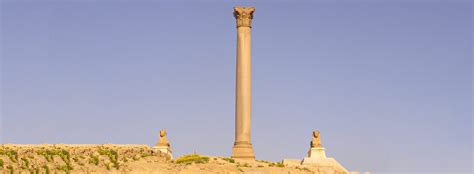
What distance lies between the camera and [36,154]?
4016cm

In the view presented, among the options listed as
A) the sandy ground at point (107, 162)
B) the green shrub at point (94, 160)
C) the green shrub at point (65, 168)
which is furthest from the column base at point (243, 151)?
the green shrub at point (65, 168)

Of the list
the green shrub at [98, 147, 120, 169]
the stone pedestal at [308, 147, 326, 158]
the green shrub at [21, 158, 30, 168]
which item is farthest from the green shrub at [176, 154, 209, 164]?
the green shrub at [21, 158, 30, 168]

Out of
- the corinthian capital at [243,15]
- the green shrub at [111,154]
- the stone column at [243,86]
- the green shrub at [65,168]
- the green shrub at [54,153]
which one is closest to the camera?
the green shrub at [65,168]

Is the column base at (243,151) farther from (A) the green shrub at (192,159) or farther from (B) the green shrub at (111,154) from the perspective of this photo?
(B) the green shrub at (111,154)

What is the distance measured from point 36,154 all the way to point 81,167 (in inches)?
102

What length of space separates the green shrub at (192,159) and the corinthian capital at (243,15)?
12.6 metres

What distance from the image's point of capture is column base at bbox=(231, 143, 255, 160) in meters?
57.7

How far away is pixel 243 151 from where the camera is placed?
5784cm

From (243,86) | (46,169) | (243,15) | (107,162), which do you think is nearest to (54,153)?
(46,169)

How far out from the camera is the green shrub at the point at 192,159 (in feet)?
165

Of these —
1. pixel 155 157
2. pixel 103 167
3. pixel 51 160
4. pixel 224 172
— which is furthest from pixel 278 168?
pixel 51 160

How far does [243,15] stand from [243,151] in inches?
451

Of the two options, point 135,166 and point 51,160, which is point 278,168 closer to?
point 135,166

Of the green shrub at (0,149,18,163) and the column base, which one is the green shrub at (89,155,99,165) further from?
the column base
